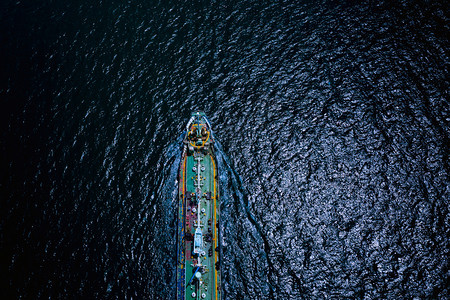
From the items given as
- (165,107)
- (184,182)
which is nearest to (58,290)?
(184,182)

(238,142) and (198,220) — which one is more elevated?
(238,142)

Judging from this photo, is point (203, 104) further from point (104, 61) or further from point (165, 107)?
point (104, 61)

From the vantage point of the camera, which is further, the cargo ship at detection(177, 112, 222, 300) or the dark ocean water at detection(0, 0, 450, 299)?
the dark ocean water at detection(0, 0, 450, 299)

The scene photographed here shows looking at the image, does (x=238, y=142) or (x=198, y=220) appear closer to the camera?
(x=198, y=220)
